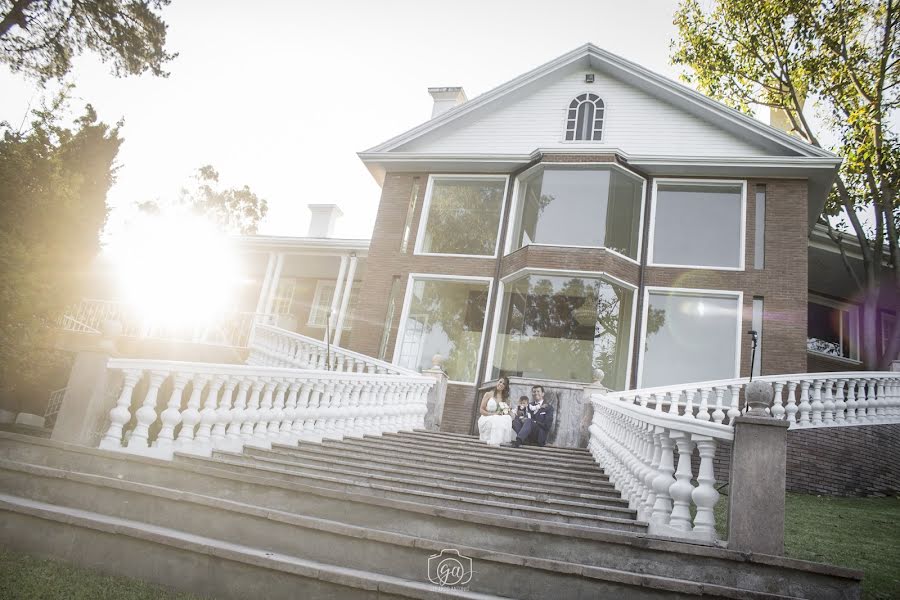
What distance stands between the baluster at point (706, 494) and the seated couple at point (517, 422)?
18.4 feet

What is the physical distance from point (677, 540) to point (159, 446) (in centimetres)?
514

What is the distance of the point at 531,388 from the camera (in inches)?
509

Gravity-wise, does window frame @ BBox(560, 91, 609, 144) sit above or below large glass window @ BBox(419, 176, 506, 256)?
above

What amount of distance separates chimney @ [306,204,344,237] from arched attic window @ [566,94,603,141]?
11.1 meters

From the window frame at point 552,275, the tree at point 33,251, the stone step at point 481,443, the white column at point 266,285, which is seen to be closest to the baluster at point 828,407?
the window frame at point 552,275

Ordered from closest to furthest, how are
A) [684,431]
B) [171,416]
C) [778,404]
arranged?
1. [684,431]
2. [171,416]
3. [778,404]

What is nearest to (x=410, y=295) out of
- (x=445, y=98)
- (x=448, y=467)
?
(x=445, y=98)

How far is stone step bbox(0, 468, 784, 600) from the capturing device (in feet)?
13.5

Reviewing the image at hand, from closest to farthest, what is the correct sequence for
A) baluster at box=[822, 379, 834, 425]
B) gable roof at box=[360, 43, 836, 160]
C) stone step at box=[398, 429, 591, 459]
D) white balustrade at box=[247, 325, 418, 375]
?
1. stone step at box=[398, 429, 591, 459]
2. baluster at box=[822, 379, 834, 425]
3. white balustrade at box=[247, 325, 418, 375]
4. gable roof at box=[360, 43, 836, 160]

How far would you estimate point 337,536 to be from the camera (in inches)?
185

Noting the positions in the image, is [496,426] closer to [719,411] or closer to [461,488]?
[719,411]

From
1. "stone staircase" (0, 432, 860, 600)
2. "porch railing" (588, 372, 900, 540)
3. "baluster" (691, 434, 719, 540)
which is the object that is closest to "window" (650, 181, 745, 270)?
"porch railing" (588, 372, 900, 540)

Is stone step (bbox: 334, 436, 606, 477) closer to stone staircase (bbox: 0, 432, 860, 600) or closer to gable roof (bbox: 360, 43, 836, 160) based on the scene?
stone staircase (bbox: 0, 432, 860, 600)

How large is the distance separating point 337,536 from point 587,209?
41.3ft
